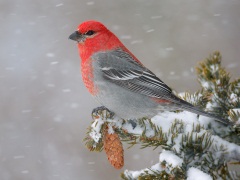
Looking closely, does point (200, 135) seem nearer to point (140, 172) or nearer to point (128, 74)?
point (140, 172)

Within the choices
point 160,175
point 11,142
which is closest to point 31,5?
point 11,142

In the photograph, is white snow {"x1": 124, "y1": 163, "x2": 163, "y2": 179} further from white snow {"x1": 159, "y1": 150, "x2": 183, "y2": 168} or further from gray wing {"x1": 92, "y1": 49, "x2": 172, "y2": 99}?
gray wing {"x1": 92, "y1": 49, "x2": 172, "y2": 99}

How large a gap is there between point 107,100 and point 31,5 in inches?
241

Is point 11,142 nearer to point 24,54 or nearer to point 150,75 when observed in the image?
point 24,54

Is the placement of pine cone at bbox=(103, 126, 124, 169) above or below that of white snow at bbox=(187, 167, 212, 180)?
below

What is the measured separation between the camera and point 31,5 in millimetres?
9422

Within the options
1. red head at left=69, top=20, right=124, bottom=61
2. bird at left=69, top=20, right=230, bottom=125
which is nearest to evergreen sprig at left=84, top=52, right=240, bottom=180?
bird at left=69, top=20, right=230, bottom=125

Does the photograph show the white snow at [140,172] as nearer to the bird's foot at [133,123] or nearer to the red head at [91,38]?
the bird's foot at [133,123]

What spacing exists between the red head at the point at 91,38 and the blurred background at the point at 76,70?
3.27m

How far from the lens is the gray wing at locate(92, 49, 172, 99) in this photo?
4.06m

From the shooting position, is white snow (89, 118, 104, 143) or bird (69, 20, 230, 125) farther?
bird (69, 20, 230, 125)

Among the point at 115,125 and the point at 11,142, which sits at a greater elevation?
the point at 115,125

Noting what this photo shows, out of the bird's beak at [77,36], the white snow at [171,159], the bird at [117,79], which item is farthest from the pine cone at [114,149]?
the bird's beak at [77,36]

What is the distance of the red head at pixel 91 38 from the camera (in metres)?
4.25
